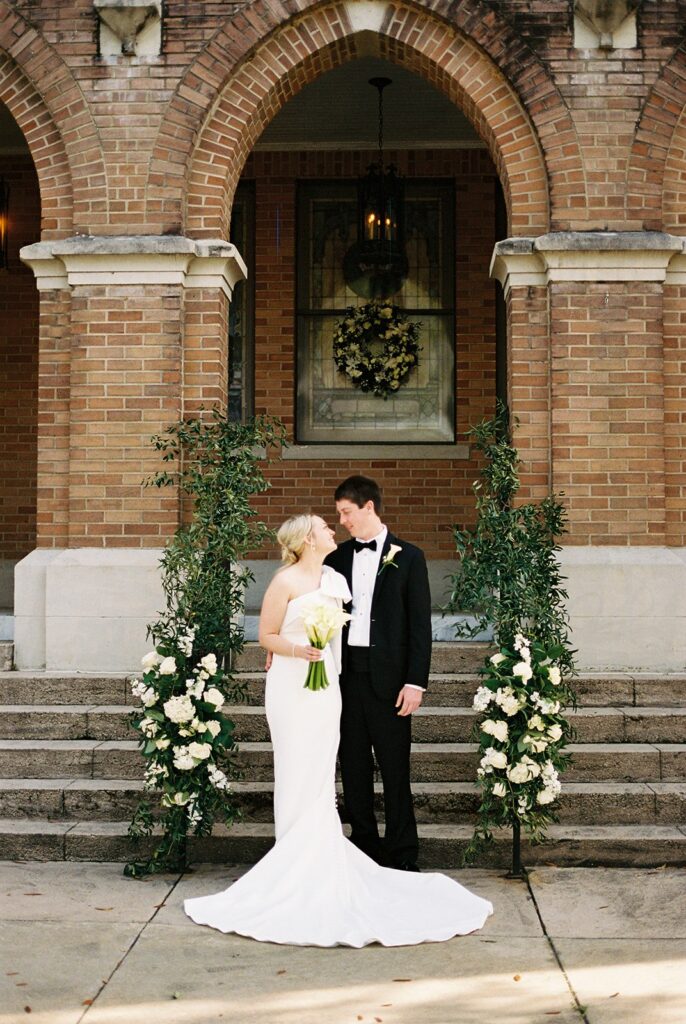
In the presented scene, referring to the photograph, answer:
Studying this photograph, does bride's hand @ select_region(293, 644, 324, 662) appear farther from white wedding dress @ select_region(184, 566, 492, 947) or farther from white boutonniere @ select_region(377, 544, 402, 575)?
white boutonniere @ select_region(377, 544, 402, 575)

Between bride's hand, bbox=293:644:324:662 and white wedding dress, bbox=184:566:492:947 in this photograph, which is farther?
bride's hand, bbox=293:644:324:662

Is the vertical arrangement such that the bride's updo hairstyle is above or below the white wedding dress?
above

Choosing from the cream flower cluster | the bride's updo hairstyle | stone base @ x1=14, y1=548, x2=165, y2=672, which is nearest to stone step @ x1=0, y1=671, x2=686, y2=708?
stone base @ x1=14, y1=548, x2=165, y2=672

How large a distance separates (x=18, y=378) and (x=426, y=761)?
242 inches

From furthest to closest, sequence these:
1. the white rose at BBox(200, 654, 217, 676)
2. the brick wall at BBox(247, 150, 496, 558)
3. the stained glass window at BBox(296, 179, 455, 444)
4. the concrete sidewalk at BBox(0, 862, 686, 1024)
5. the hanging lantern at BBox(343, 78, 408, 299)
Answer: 1. the stained glass window at BBox(296, 179, 455, 444)
2. the brick wall at BBox(247, 150, 496, 558)
3. the hanging lantern at BBox(343, 78, 408, 299)
4. the white rose at BBox(200, 654, 217, 676)
5. the concrete sidewalk at BBox(0, 862, 686, 1024)

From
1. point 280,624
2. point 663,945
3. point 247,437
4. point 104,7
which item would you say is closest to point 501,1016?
point 663,945

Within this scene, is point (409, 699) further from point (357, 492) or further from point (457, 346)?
point (457, 346)

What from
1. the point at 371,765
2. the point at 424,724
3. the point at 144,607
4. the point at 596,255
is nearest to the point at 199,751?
the point at 371,765

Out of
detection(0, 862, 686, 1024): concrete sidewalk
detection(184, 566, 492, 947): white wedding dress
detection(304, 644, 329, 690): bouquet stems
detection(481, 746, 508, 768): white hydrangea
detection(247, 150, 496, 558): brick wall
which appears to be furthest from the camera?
detection(247, 150, 496, 558): brick wall

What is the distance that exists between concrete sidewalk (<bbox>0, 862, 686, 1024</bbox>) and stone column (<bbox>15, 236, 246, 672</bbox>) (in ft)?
7.34

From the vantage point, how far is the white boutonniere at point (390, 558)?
221 inches

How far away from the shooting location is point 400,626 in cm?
569

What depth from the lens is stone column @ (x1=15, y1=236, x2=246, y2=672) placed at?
742 cm

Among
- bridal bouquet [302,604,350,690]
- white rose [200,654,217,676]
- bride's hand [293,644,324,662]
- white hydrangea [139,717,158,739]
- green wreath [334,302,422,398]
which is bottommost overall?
white hydrangea [139,717,158,739]
